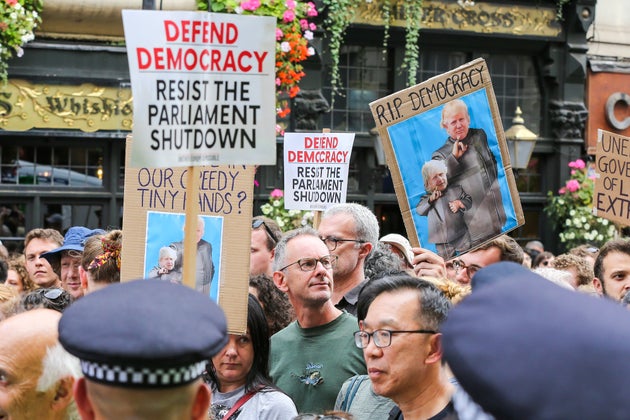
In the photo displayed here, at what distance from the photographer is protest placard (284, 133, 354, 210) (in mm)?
7738

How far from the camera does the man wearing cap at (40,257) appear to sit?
306 inches

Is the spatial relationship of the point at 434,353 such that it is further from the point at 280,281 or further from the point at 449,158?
the point at 449,158

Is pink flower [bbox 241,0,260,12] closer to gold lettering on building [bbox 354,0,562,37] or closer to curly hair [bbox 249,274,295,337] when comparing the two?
gold lettering on building [bbox 354,0,562,37]

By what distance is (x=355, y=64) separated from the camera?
1562 centimetres

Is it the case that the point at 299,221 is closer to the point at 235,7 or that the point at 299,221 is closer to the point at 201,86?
the point at 235,7

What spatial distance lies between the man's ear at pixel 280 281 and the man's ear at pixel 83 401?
128 inches

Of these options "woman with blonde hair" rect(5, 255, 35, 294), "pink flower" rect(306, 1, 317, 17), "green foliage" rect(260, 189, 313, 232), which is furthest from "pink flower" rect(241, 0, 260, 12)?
"woman with blonde hair" rect(5, 255, 35, 294)

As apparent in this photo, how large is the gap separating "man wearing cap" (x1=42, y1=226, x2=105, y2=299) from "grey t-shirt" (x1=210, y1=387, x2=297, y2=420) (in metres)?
2.96

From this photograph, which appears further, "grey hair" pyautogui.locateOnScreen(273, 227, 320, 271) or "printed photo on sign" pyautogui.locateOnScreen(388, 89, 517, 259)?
"printed photo on sign" pyautogui.locateOnScreen(388, 89, 517, 259)

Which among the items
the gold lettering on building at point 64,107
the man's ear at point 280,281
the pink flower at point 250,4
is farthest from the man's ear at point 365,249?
the gold lettering on building at point 64,107

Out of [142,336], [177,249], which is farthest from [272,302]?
[142,336]

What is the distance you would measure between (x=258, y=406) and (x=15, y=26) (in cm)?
905

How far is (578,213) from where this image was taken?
15430 millimetres

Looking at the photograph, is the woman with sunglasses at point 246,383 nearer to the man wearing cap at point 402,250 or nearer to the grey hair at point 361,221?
the grey hair at point 361,221
